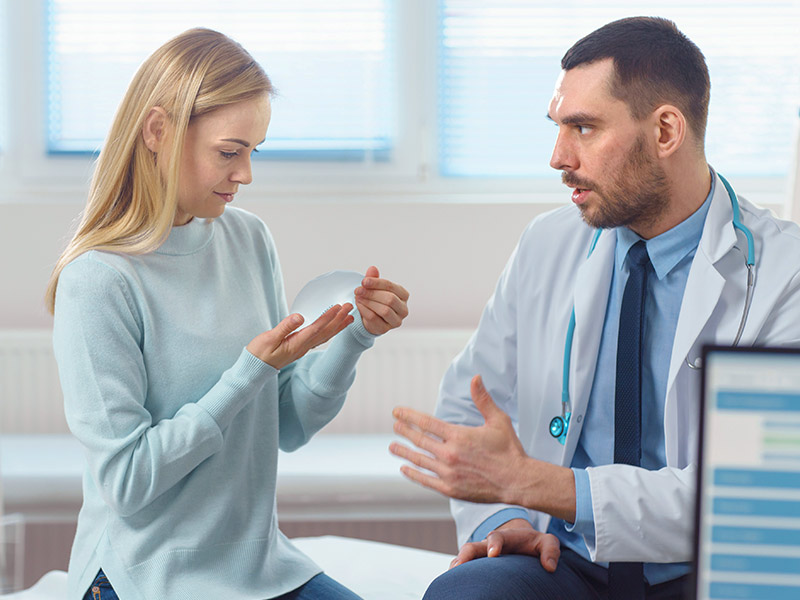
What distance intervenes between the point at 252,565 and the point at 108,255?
0.49 m

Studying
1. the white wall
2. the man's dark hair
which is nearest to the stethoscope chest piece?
the man's dark hair

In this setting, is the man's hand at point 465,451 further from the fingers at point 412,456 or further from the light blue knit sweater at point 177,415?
the light blue knit sweater at point 177,415

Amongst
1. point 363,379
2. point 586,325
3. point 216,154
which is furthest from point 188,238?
point 363,379

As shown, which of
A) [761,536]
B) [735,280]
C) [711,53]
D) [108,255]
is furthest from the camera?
[711,53]

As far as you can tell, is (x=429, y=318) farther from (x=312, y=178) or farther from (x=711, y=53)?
(x=711, y=53)

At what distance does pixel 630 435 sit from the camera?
132cm

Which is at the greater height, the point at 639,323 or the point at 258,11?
the point at 258,11

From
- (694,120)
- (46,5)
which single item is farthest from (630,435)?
(46,5)

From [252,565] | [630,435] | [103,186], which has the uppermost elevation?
[103,186]

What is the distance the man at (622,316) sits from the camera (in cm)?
126

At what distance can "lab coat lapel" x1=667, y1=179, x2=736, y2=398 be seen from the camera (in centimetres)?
127

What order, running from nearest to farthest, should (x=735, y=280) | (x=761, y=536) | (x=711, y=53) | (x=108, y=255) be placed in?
1. (x=761, y=536)
2. (x=108, y=255)
3. (x=735, y=280)
4. (x=711, y=53)

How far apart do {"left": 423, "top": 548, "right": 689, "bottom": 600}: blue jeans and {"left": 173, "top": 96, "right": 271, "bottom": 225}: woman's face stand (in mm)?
640

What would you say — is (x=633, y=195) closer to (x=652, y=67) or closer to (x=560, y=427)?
(x=652, y=67)
